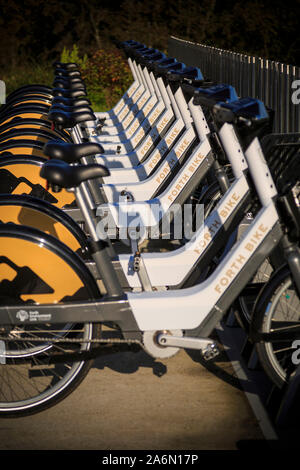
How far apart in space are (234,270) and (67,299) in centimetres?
84

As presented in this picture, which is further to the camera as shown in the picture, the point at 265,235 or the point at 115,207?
the point at 115,207

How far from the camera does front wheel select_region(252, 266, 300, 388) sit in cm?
359

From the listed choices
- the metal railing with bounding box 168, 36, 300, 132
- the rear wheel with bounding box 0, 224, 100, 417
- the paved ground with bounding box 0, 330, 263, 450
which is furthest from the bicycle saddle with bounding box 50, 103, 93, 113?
the paved ground with bounding box 0, 330, 263, 450

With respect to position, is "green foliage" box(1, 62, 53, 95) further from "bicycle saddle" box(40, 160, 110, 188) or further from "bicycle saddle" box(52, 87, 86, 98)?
"bicycle saddle" box(40, 160, 110, 188)

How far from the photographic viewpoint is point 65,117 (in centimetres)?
509

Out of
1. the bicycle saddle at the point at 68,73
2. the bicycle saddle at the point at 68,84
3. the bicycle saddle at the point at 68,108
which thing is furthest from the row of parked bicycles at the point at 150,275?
the bicycle saddle at the point at 68,73

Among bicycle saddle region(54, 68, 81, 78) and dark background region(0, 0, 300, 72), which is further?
dark background region(0, 0, 300, 72)

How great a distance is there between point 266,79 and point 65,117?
1913mm

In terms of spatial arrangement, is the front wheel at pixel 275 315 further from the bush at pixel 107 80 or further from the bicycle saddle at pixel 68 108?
the bush at pixel 107 80

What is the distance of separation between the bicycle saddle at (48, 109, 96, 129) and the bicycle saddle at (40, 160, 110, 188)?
5.25 feet

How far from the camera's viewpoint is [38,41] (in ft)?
67.5
